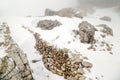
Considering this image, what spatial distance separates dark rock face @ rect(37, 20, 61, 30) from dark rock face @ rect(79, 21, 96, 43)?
2.95 metres

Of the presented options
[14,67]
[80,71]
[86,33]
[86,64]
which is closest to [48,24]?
[86,33]

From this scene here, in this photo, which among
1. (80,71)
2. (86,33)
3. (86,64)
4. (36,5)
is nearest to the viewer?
(80,71)

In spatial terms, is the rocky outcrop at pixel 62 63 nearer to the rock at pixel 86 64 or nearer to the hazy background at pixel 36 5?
the rock at pixel 86 64

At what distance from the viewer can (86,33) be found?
21.8 m

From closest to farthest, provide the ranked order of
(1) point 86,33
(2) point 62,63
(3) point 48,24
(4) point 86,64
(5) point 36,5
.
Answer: (2) point 62,63, (4) point 86,64, (1) point 86,33, (3) point 48,24, (5) point 36,5

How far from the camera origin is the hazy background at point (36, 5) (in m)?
45.4

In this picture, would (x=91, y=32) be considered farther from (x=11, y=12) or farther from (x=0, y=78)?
(x=11, y=12)

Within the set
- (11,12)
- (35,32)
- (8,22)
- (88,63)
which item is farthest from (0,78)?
(11,12)

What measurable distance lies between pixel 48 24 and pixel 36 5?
28.8 meters

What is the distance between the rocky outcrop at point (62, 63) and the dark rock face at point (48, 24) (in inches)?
176

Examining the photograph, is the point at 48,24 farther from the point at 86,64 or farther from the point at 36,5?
the point at 36,5

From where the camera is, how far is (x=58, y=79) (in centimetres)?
1529

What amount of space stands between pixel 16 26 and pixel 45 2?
30.8 m

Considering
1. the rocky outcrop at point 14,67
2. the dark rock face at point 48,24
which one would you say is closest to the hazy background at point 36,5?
the dark rock face at point 48,24
